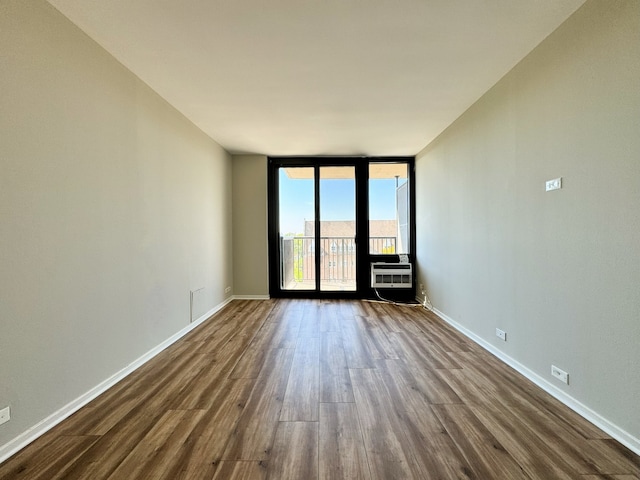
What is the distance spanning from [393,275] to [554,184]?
3151 millimetres

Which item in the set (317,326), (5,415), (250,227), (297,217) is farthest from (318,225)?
(5,415)

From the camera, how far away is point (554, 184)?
203 centimetres

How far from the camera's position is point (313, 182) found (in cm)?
536

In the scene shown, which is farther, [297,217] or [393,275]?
[297,217]

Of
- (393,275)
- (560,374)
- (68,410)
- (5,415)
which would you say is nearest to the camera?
(5,415)

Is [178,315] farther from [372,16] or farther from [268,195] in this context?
[372,16]

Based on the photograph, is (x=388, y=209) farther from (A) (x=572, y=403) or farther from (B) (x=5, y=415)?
(B) (x=5, y=415)

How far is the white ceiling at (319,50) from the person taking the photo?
5.95 ft

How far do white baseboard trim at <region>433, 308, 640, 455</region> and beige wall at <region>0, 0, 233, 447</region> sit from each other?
3.19 m

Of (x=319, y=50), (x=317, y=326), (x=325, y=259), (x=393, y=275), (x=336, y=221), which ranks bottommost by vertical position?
(x=317, y=326)

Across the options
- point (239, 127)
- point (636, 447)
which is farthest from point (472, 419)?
point (239, 127)

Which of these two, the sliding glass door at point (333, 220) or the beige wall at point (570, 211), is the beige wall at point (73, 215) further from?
the beige wall at point (570, 211)

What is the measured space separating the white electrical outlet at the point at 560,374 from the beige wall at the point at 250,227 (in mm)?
4048

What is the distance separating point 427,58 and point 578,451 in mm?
2685
